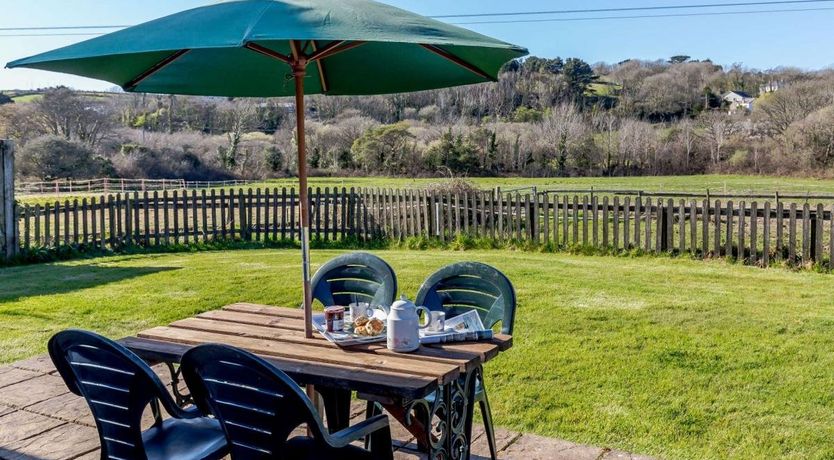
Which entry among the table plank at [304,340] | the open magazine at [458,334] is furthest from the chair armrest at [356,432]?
the open magazine at [458,334]

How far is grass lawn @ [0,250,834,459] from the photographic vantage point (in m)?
3.50

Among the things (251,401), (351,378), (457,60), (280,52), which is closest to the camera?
(251,401)

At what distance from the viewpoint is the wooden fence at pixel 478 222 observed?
29.0 feet

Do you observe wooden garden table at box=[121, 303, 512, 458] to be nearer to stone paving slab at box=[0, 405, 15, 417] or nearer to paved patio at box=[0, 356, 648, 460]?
paved patio at box=[0, 356, 648, 460]

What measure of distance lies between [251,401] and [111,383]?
525 mm

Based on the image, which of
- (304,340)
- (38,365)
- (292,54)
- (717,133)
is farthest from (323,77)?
(717,133)

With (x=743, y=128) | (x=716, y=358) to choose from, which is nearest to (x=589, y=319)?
(x=716, y=358)

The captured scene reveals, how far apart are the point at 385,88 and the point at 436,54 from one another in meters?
0.68

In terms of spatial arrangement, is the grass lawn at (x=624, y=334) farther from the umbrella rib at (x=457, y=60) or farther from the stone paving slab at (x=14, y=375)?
the umbrella rib at (x=457, y=60)

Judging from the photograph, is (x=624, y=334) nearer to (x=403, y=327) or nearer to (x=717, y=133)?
(x=403, y=327)

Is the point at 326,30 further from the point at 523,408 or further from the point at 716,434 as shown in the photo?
the point at 716,434

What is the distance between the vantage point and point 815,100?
214 feet

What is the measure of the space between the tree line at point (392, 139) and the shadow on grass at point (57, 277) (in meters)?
26.3

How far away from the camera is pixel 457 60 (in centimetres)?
348
